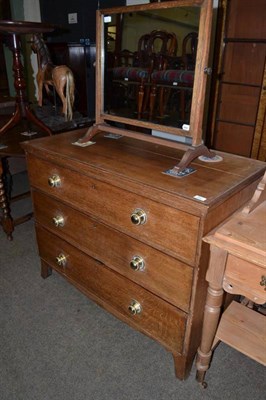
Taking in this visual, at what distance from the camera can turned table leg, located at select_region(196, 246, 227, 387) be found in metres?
1.02

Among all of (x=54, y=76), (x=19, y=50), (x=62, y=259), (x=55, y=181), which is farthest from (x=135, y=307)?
(x=19, y=50)

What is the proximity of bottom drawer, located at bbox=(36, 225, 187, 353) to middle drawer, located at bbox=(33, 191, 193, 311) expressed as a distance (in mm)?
44

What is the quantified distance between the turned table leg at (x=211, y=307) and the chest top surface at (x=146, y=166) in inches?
7.6

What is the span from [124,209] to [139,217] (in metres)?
0.09

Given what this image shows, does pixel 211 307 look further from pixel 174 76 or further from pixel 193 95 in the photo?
pixel 174 76

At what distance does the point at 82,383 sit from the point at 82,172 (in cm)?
88

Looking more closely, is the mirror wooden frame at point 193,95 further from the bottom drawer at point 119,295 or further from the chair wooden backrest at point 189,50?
the bottom drawer at point 119,295

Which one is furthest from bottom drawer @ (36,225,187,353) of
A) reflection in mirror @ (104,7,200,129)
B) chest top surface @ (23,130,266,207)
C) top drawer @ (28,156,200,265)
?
reflection in mirror @ (104,7,200,129)

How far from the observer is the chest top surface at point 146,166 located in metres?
1.06

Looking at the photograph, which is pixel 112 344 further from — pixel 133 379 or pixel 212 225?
pixel 212 225

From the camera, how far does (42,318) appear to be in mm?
1644

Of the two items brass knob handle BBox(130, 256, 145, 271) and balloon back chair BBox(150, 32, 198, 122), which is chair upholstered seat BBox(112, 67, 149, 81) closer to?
balloon back chair BBox(150, 32, 198, 122)

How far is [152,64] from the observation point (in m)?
1.29

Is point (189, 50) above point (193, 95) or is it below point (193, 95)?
above
